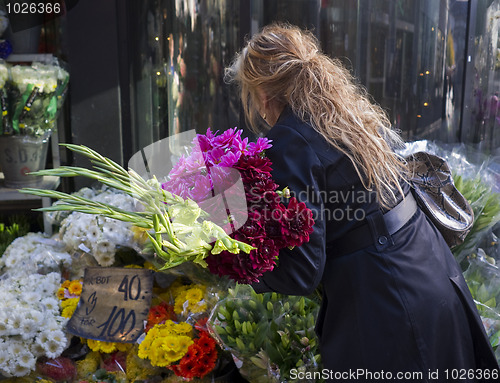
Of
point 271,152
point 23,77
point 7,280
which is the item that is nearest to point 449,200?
point 271,152

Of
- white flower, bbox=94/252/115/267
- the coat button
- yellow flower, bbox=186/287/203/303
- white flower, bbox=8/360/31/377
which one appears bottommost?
white flower, bbox=8/360/31/377

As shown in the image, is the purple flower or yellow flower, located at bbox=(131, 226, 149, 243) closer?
the purple flower

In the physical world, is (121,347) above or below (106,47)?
below

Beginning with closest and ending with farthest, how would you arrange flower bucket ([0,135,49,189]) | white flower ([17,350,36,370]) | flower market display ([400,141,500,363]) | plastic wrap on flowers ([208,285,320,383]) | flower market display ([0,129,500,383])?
1. flower market display ([0,129,500,383])
2. plastic wrap on flowers ([208,285,320,383])
3. flower market display ([400,141,500,363])
4. white flower ([17,350,36,370])
5. flower bucket ([0,135,49,189])

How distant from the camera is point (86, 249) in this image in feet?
9.04

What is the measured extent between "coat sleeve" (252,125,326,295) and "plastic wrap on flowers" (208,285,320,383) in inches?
24.7

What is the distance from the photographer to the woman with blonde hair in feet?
5.09

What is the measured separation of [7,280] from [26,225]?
918 millimetres

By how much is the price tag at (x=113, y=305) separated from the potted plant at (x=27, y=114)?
105 cm

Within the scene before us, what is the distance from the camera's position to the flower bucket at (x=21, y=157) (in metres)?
3.38

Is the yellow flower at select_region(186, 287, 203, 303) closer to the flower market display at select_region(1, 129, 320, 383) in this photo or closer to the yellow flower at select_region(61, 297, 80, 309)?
the flower market display at select_region(1, 129, 320, 383)

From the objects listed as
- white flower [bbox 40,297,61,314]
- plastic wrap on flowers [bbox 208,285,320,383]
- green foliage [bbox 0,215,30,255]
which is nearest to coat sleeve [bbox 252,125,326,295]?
plastic wrap on flowers [bbox 208,285,320,383]

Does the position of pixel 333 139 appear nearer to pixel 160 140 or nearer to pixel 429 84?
pixel 429 84

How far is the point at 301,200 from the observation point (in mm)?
1476
